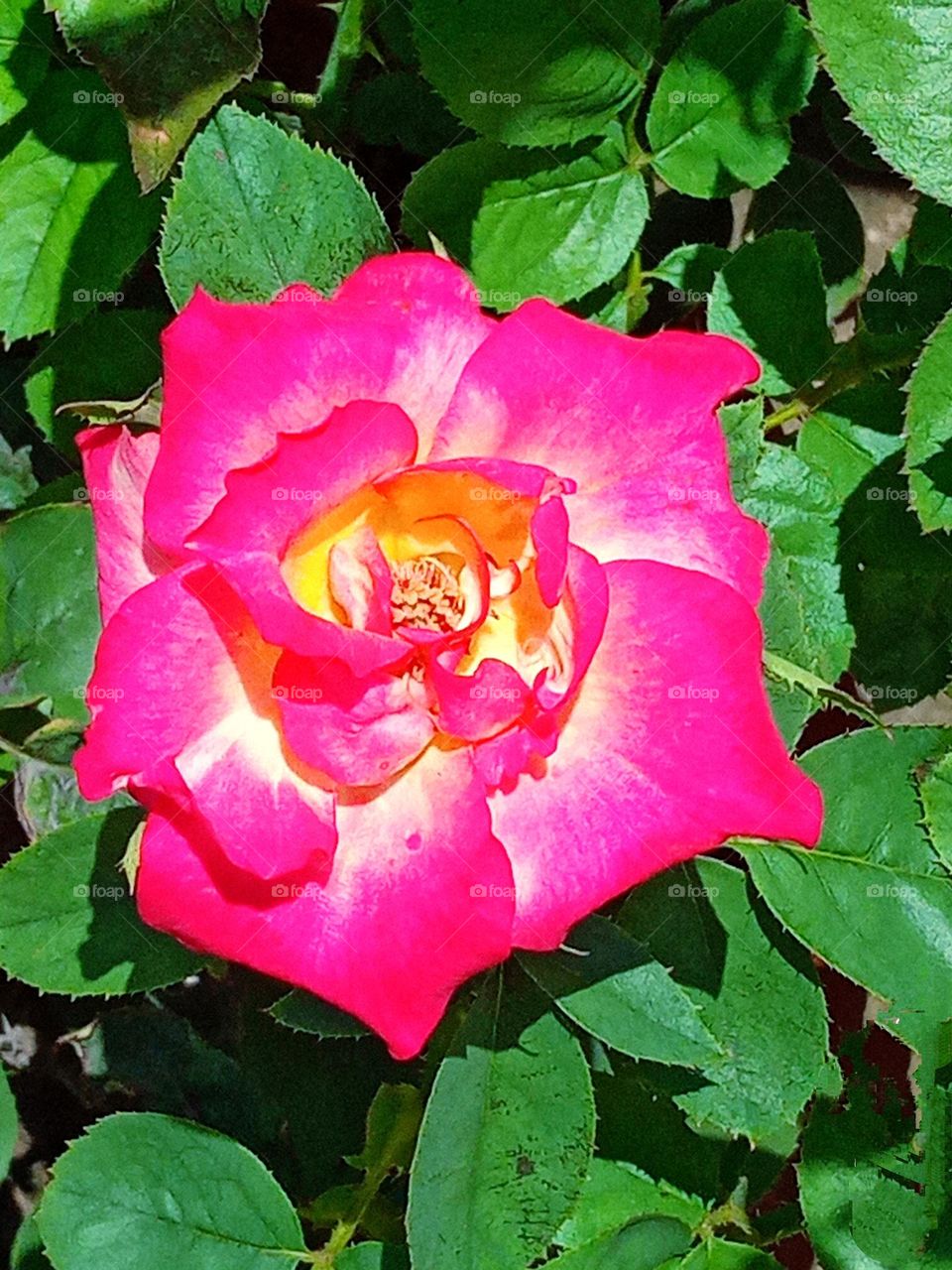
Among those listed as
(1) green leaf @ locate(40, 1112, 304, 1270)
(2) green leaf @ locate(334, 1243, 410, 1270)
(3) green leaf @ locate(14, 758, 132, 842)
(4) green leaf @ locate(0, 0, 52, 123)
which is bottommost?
(2) green leaf @ locate(334, 1243, 410, 1270)

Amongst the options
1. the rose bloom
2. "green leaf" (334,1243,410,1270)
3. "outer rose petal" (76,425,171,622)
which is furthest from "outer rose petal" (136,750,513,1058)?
"green leaf" (334,1243,410,1270)

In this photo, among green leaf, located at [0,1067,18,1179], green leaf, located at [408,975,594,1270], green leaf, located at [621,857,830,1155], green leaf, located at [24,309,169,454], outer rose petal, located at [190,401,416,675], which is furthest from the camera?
green leaf, located at [24,309,169,454]

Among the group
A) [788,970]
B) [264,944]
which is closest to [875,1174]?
[788,970]

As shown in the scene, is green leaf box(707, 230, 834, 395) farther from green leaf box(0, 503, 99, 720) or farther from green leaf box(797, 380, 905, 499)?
green leaf box(0, 503, 99, 720)

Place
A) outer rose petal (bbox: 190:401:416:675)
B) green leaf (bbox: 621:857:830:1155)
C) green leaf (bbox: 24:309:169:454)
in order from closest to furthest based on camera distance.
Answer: outer rose petal (bbox: 190:401:416:675) < green leaf (bbox: 621:857:830:1155) < green leaf (bbox: 24:309:169:454)

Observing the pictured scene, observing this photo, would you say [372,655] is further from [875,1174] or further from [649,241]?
[649,241]
